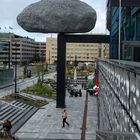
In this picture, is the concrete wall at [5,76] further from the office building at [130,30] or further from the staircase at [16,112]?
the office building at [130,30]

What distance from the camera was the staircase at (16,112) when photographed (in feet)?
129

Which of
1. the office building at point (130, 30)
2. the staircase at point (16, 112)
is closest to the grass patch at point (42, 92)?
the staircase at point (16, 112)

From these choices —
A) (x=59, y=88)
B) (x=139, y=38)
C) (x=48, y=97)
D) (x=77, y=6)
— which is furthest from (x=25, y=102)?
(x=139, y=38)

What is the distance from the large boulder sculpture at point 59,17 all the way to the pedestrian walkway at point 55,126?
1145cm

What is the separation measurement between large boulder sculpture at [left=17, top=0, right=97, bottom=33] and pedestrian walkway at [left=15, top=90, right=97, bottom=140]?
11449 millimetres

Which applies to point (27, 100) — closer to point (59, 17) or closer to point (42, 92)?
point (59, 17)

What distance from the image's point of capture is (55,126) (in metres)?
37.9

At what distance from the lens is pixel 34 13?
194 ft

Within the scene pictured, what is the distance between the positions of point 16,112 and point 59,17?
57.4 ft

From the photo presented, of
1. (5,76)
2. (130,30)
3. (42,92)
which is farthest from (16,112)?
(5,76)

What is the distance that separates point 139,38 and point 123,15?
7.86m

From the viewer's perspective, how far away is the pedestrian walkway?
109ft

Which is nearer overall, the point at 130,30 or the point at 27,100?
the point at 130,30

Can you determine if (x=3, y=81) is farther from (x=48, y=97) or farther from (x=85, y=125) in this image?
(x=85, y=125)
